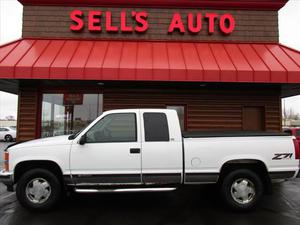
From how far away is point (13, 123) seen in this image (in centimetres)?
6900

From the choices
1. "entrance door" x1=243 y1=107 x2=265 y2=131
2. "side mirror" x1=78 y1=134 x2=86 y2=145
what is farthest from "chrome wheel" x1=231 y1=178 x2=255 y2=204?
"entrance door" x1=243 y1=107 x2=265 y2=131

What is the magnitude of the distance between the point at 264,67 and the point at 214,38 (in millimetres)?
2622

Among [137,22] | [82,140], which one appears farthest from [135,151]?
[137,22]

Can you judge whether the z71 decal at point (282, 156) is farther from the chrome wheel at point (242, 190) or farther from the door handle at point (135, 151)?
the door handle at point (135, 151)

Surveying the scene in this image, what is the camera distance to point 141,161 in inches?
235

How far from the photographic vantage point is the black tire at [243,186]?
20.1ft

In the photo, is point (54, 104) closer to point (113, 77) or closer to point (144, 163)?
point (113, 77)

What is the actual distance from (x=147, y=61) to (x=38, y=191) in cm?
494

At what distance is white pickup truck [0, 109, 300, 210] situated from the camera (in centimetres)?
595

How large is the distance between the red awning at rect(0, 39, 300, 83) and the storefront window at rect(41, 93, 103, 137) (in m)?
1.86

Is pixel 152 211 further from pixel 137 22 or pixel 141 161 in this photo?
pixel 137 22

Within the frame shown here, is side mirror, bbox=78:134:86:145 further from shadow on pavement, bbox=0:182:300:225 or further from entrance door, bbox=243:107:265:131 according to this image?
entrance door, bbox=243:107:265:131

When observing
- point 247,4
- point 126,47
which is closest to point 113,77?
point 126,47

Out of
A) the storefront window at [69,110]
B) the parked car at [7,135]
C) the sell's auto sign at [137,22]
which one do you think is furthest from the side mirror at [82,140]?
the parked car at [7,135]
